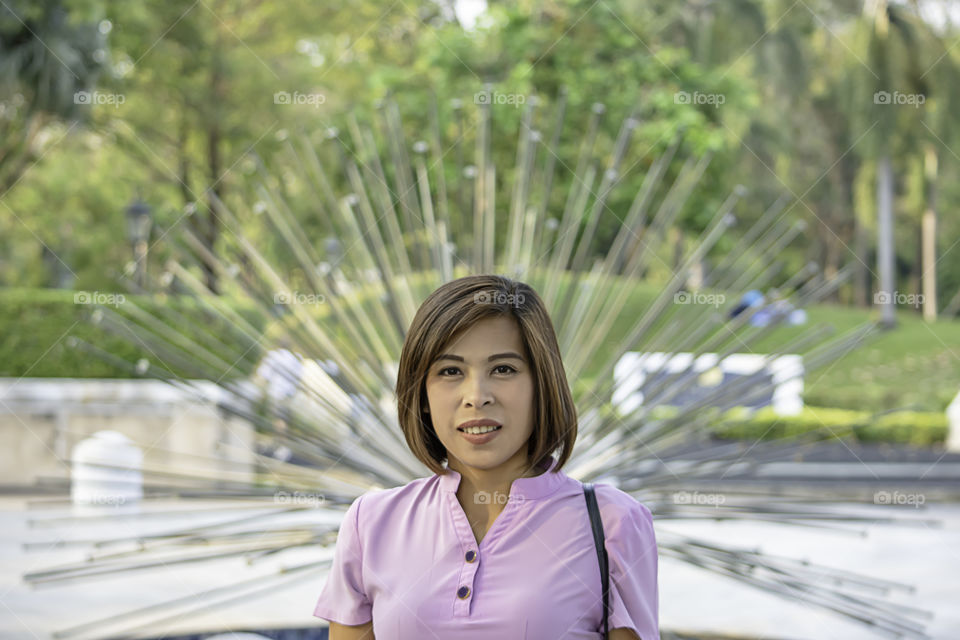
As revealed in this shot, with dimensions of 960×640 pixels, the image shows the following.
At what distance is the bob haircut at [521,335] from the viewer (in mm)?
1584

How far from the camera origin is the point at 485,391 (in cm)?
156

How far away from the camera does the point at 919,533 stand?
867 cm

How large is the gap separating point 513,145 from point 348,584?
12.6 m

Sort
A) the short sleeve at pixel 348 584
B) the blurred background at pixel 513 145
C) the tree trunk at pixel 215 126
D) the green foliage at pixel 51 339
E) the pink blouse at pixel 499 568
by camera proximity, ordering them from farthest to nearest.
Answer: the tree trunk at pixel 215 126
the green foliage at pixel 51 339
the blurred background at pixel 513 145
the short sleeve at pixel 348 584
the pink blouse at pixel 499 568

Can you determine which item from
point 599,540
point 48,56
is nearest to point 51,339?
point 48,56

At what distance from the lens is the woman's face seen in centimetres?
156

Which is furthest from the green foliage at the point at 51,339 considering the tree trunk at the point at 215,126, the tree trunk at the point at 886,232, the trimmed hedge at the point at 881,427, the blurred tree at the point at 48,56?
the tree trunk at the point at 886,232

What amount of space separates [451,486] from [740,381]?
4.41 ft

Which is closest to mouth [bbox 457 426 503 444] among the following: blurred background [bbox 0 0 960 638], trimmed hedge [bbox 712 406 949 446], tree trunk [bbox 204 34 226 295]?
blurred background [bbox 0 0 960 638]

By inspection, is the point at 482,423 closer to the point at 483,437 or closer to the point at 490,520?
the point at 483,437

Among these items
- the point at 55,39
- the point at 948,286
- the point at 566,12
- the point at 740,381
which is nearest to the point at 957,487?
the point at 566,12

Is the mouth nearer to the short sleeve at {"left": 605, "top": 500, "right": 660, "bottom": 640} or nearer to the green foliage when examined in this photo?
the short sleeve at {"left": 605, "top": 500, "right": 660, "bottom": 640}

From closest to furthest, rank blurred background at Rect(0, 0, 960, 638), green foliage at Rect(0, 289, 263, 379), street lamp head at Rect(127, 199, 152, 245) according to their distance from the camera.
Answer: blurred background at Rect(0, 0, 960, 638) < street lamp head at Rect(127, 199, 152, 245) < green foliage at Rect(0, 289, 263, 379)

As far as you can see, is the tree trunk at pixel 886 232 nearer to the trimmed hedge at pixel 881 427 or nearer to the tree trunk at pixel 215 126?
the trimmed hedge at pixel 881 427
